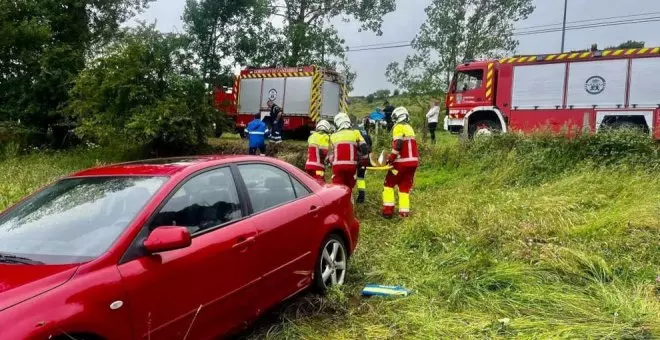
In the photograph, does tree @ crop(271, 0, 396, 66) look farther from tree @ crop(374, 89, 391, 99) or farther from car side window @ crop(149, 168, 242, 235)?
tree @ crop(374, 89, 391, 99)

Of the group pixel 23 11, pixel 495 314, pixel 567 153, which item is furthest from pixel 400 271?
pixel 23 11

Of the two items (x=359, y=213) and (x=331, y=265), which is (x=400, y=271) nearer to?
(x=331, y=265)

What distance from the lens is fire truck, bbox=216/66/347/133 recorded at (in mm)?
16672

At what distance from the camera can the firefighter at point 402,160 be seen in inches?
312

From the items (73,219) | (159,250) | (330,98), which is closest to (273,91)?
(330,98)

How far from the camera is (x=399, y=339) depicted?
12.3ft

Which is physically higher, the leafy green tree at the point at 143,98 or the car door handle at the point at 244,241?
the leafy green tree at the point at 143,98

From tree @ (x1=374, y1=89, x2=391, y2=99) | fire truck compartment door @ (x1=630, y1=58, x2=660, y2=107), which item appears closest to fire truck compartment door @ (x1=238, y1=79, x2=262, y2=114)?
fire truck compartment door @ (x1=630, y1=58, x2=660, y2=107)

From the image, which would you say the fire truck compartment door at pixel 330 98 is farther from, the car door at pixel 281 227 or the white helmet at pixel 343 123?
the car door at pixel 281 227

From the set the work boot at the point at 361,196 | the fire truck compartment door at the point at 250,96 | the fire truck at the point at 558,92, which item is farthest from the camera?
the fire truck compartment door at the point at 250,96

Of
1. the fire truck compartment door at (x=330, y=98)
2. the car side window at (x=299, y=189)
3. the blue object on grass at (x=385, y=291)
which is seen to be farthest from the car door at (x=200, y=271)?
the fire truck compartment door at (x=330, y=98)

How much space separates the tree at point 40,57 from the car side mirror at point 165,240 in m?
14.9

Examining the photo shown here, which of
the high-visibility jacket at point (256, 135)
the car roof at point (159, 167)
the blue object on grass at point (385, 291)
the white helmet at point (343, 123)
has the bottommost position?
the blue object on grass at point (385, 291)

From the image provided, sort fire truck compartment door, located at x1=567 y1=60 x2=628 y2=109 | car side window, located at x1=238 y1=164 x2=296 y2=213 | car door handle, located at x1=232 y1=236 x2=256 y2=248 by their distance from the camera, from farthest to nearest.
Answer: fire truck compartment door, located at x1=567 y1=60 x2=628 y2=109 → car side window, located at x1=238 y1=164 x2=296 y2=213 → car door handle, located at x1=232 y1=236 x2=256 y2=248
